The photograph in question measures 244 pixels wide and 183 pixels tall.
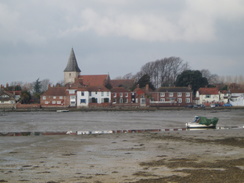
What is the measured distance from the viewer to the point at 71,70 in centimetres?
13112

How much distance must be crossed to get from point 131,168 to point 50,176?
3.65m

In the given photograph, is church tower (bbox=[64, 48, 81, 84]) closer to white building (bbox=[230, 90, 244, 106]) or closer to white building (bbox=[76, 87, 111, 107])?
white building (bbox=[76, 87, 111, 107])

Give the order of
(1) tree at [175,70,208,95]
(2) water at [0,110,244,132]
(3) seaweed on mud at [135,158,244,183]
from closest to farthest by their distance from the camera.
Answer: (3) seaweed on mud at [135,158,244,183] < (2) water at [0,110,244,132] < (1) tree at [175,70,208,95]

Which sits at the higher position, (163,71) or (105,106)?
(163,71)

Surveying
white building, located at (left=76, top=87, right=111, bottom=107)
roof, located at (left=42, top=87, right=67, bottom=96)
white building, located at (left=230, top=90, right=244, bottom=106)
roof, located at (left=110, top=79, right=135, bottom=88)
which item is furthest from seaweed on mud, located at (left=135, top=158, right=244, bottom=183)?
roof, located at (left=110, top=79, right=135, bottom=88)

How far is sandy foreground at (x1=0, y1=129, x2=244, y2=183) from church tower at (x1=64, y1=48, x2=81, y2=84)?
341 ft

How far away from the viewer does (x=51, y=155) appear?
21.7 metres

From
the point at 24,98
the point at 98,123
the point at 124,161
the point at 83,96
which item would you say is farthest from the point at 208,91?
the point at 124,161

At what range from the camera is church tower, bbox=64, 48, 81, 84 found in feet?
429

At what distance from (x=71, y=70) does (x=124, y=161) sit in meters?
114

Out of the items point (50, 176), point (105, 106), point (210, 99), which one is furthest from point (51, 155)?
point (210, 99)

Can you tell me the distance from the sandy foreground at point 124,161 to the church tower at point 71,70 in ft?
341

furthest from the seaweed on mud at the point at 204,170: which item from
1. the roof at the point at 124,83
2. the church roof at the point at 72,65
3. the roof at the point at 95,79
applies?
the church roof at the point at 72,65

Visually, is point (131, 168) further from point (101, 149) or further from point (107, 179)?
point (101, 149)
